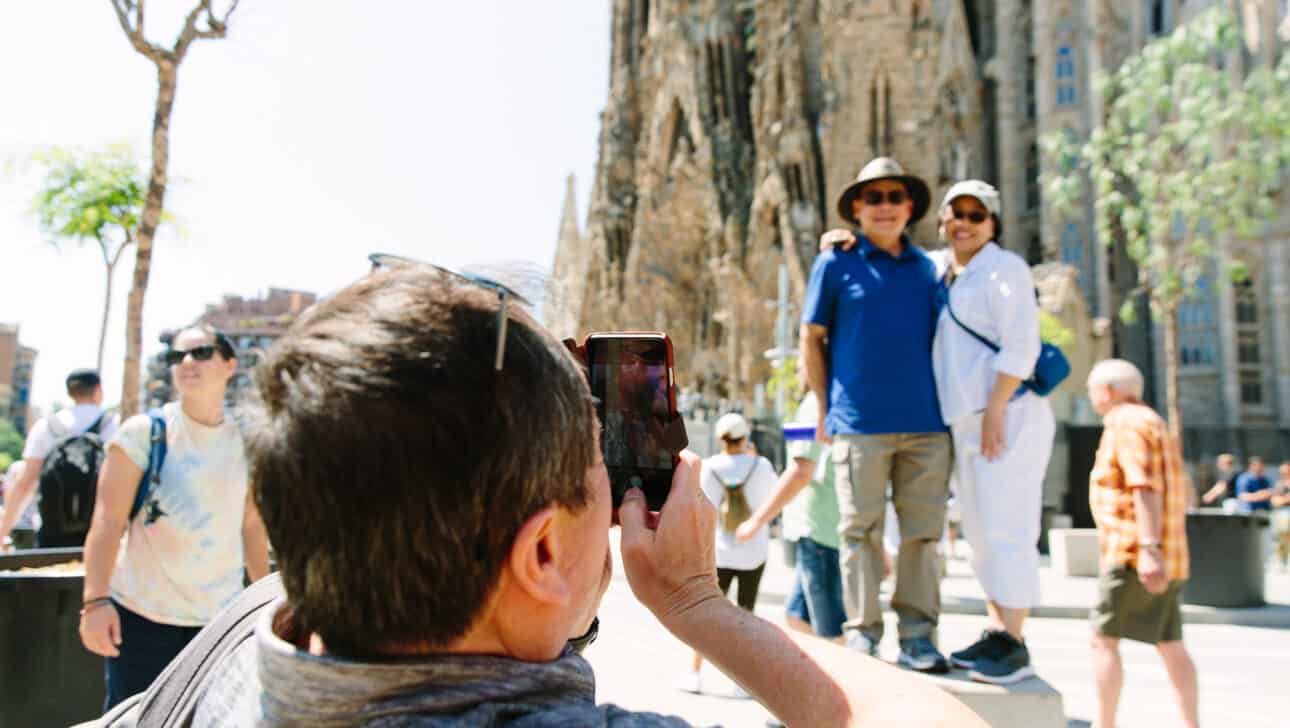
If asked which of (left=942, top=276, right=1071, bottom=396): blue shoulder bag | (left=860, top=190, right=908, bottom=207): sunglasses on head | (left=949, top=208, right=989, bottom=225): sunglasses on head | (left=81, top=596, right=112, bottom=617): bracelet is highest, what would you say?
(left=860, top=190, right=908, bottom=207): sunglasses on head

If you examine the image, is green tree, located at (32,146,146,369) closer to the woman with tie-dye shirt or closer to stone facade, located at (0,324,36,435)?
the woman with tie-dye shirt

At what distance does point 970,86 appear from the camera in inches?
1272

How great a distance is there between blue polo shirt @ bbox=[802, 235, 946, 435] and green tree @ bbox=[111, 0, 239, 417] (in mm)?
4531

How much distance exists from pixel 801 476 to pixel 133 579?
9.10 ft

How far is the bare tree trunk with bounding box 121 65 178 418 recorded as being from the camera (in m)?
5.89

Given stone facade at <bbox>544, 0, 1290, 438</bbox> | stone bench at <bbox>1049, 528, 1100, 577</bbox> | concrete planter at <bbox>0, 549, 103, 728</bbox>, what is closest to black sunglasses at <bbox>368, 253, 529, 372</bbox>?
concrete planter at <bbox>0, 549, 103, 728</bbox>

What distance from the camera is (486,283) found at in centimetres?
89

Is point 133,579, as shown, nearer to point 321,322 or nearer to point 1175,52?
point 321,322

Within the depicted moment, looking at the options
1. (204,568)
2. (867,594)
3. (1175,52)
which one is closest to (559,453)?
(204,568)

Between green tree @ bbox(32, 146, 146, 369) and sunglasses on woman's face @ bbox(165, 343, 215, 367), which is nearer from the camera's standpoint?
sunglasses on woman's face @ bbox(165, 343, 215, 367)

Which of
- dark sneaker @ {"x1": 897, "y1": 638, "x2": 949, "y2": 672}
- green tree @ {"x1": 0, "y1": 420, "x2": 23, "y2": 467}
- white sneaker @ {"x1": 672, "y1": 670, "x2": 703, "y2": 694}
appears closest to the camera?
dark sneaker @ {"x1": 897, "y1": 638, "x2": 949, "y2": 672}

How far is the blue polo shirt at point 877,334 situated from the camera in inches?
138

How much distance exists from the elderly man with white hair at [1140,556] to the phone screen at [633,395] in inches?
134

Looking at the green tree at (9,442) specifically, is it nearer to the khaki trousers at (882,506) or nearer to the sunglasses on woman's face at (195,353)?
the sunglasses on woman's face at (195,353)
